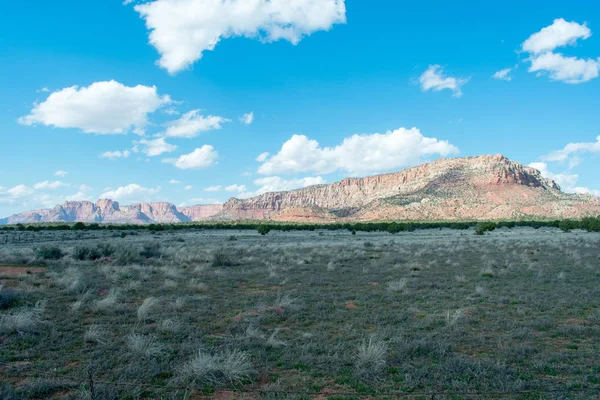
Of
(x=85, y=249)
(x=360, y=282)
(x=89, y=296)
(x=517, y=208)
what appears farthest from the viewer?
(x=517, y=208)

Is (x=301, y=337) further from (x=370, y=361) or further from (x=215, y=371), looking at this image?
(x=215, y=371)

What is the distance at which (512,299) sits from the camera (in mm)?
12320

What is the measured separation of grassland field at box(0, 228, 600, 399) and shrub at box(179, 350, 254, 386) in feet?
0.07

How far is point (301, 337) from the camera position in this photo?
8430 millimetres

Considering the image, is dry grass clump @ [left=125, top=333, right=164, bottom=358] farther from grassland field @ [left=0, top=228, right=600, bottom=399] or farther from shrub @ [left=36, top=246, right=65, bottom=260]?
shrub @ [left=36, top=246, right=65, bottom=260]

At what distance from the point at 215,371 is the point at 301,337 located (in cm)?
256

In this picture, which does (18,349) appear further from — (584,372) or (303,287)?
(584,372)

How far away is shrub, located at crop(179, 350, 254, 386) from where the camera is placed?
6.13 m

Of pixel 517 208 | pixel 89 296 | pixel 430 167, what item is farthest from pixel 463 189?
pixel 89 296

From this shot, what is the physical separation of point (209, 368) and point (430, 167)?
165840mm

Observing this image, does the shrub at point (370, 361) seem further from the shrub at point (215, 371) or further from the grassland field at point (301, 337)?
the shrub at point (215, 371)

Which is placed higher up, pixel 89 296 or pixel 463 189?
pixel 463 189

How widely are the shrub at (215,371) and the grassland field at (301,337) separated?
21 millimetres

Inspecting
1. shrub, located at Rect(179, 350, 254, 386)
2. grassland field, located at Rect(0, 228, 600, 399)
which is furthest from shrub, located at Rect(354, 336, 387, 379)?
shrub, located at Rect(179, 350, 254, 386)
